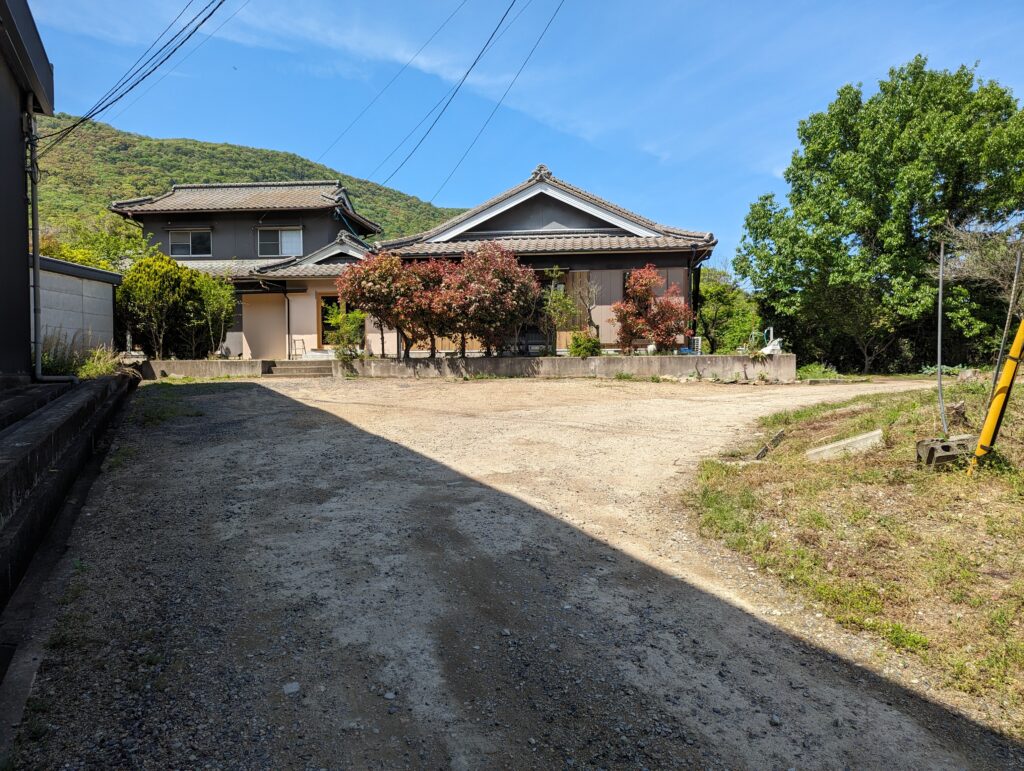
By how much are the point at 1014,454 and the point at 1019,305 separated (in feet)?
35.6

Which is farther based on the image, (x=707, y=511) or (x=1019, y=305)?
(x=1019, y=305)

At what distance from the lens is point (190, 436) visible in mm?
6070

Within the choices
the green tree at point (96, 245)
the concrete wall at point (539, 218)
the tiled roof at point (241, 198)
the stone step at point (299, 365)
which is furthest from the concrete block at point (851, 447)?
the tiled roof at point (241, 198)

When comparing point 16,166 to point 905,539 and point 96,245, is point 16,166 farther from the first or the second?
point 96,245

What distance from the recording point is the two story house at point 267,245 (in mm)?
17391

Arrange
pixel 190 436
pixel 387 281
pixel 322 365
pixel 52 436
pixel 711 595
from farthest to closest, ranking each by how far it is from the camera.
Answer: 1. pixel 322 365
2. pixel 387 281
3. pixel 190 436
4. pixel 52 436
5. pixel 711 595

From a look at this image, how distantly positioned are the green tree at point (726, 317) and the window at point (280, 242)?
13529 millimetres

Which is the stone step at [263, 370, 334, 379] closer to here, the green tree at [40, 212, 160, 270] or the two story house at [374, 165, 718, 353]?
the two story house at [374, 165, 718, 353]

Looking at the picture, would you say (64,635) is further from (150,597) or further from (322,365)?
(322,365)

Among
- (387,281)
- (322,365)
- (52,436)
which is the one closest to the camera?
(52,436)

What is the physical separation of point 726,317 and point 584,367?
8.19 metres

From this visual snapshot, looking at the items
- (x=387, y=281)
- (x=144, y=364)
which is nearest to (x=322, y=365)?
(x=387, y=281)

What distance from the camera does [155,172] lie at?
123ft

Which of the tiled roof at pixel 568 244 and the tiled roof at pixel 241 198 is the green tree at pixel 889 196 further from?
the tiled roof at pixel 241 198
